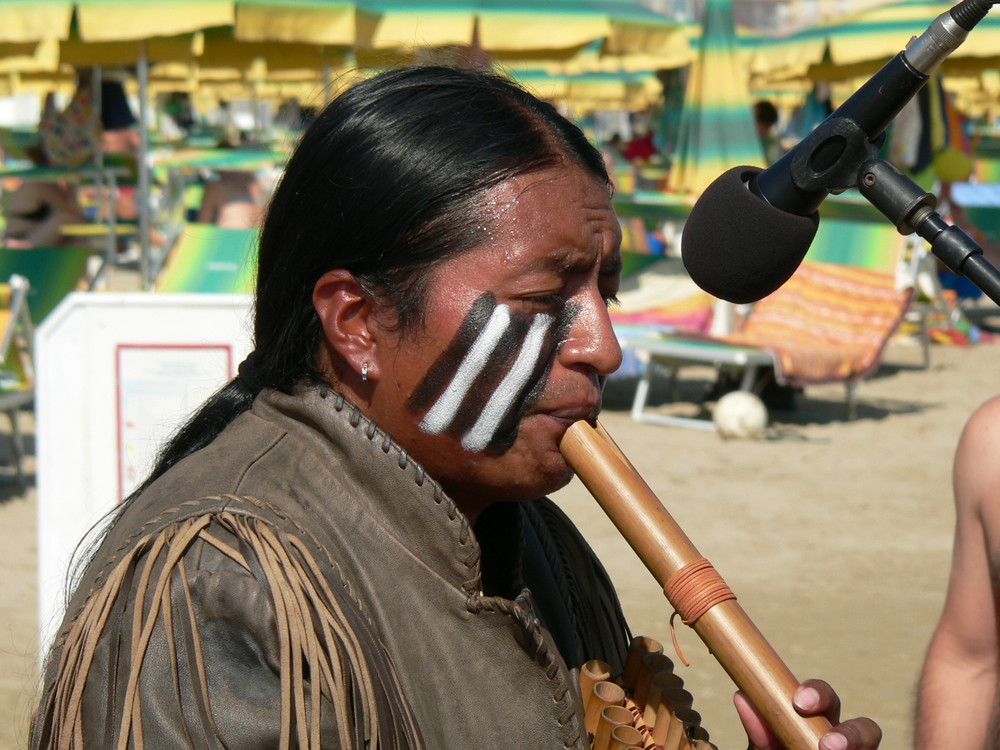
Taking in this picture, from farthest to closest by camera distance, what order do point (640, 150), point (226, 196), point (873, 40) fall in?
1. point (640, 150)
2. point (226, 196)
3. point (873, 40)

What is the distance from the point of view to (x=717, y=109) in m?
9.59

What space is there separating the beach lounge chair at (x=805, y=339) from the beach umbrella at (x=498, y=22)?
8.18 ft

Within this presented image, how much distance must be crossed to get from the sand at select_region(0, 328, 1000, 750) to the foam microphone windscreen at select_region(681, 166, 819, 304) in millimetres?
2457

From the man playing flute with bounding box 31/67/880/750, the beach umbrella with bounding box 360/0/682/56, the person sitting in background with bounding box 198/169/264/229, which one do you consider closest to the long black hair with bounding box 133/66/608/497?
the man playing flute with bounding box 31/67/880/750

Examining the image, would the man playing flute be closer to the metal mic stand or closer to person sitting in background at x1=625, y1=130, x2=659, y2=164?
the metal mic stand

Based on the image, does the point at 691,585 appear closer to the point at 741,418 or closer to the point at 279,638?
the point at 279,638

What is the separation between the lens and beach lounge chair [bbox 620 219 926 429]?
782cm

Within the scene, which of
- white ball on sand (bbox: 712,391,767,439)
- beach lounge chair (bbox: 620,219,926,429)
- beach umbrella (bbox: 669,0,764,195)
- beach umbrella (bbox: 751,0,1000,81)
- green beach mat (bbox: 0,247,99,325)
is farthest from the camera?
beach umbrella (bbox: 751,0,1000,81)

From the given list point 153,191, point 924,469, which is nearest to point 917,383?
point 924,469

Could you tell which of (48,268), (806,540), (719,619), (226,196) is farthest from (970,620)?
(226,196)

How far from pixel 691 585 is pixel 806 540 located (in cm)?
460

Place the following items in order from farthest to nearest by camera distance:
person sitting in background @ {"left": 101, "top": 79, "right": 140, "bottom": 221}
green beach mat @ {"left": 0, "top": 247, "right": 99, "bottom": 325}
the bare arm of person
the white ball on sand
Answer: person sitting in background @ {"left": 101, "top": 79, "right": 140, "bottom": 221}
green beach mat @ {"left": 0, "top": 247, "right": 99, "bottom": 325}
the white ball on sand
the bare arm of person

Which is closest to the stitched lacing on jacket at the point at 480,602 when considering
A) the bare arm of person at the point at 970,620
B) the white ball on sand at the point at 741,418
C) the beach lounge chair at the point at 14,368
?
the bare arm of person at the point at 970,620

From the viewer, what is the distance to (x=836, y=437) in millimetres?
7746
